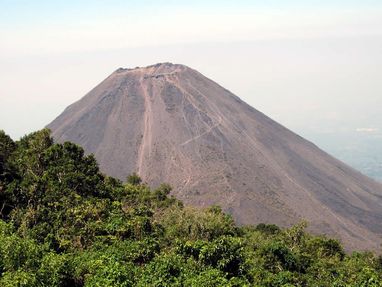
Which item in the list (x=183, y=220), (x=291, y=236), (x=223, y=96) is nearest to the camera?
(x=183, y=220)

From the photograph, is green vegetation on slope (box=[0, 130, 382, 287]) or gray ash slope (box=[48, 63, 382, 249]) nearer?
green vegetation on slope (box=[0, 130, 382, 287])

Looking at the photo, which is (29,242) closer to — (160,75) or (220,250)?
(220,250)

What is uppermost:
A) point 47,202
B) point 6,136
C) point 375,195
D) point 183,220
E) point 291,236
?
point 6,136

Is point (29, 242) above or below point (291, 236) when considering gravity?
above

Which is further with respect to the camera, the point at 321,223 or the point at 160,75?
the point at 160,75

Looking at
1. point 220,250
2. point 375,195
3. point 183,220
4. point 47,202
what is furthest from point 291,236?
point 375,195
